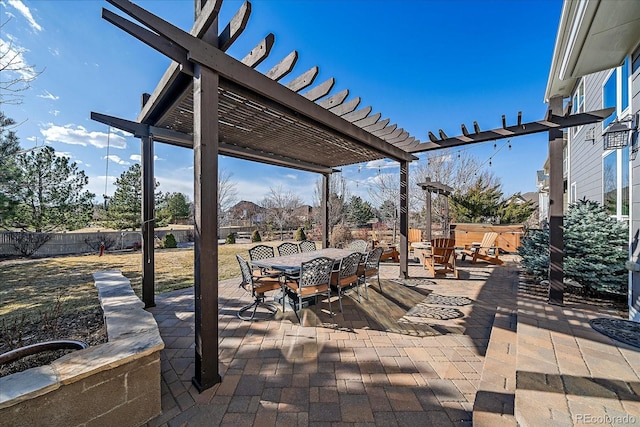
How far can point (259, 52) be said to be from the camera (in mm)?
2143

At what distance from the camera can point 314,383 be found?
6.59 ft

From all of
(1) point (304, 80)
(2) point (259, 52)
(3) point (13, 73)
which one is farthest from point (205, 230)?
(3) point (13, 73)

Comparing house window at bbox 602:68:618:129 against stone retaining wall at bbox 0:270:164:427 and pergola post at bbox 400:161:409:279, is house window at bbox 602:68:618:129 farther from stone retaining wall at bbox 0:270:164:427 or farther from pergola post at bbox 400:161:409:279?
stone retaining wall at bbox 0:270:164:427

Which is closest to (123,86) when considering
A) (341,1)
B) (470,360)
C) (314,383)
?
(341,1)

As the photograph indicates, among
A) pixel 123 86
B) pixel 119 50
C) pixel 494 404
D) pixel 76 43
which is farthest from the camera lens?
pixel 123 86

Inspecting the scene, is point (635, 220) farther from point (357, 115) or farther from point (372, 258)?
point (357, 115)

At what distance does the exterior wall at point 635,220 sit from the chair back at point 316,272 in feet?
11.5

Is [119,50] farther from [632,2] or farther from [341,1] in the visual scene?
[632,2]

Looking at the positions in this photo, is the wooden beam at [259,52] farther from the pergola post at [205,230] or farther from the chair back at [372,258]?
the chair back at [372,258]

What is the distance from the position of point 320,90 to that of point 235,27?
114cm

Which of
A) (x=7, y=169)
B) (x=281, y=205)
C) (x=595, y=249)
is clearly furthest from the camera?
(x=281, y=205)

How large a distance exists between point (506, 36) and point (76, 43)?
30.3ft

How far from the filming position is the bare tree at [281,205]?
1690cm

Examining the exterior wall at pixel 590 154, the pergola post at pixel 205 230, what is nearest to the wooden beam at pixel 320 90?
the pergola post at pixel 205 230
